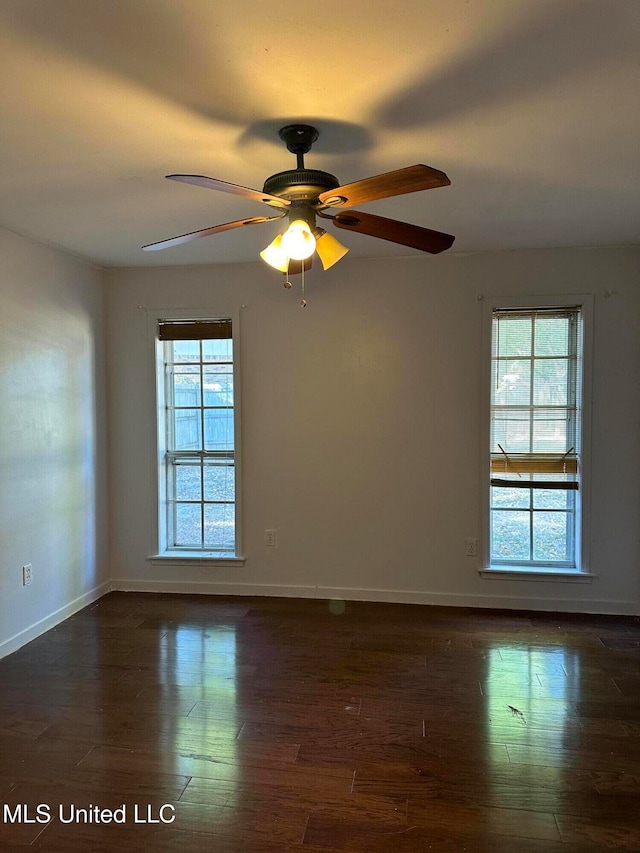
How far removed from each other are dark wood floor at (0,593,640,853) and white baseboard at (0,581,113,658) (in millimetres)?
76

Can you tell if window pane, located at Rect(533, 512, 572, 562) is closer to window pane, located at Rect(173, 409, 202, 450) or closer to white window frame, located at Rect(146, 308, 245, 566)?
white window frame, located at Rect(146, 308, 245, 566)

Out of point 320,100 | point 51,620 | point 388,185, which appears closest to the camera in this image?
point 388,185

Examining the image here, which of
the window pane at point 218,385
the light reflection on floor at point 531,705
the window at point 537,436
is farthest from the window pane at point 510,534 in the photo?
the window pane at point 218,385

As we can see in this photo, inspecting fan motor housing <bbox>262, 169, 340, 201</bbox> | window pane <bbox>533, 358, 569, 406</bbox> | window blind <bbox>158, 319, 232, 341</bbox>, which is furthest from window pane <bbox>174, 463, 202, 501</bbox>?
fan motor housing <bbox>262, 169, 340, 201</bbox>

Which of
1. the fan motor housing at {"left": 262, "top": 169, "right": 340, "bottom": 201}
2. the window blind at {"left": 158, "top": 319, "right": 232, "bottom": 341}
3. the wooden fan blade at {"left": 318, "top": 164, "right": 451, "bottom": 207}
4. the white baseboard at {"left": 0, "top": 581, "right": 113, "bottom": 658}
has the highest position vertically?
the fan motor housing at {"left": 262, "top": 169, "right": 340, "bottom": 201}

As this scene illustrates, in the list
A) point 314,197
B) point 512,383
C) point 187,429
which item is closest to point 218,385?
point 187,429

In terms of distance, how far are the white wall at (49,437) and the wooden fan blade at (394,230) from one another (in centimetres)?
216

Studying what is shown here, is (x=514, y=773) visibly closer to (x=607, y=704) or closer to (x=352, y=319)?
(x=607, y=704)

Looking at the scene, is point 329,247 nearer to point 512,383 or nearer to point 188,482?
point 512,383

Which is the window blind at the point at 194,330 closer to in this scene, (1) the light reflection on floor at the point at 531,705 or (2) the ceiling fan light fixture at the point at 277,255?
(2) the ceiling fan light fixture at the point at 277,255

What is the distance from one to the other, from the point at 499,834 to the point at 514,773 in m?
0.33

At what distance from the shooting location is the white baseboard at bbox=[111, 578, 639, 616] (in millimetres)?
3828

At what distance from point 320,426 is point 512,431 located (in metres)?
1.30

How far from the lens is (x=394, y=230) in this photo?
2199mm
